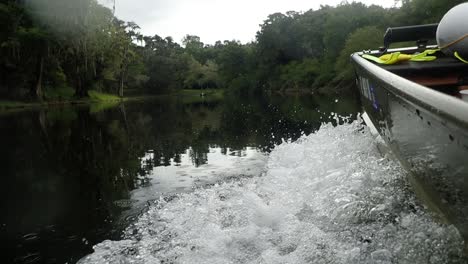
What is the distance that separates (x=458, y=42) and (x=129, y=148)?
25.5 ft

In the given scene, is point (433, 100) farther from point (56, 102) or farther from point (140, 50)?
point (140, 50)

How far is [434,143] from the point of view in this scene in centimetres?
217

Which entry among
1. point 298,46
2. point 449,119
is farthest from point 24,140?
point 298,46

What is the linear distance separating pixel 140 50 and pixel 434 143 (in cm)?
7967

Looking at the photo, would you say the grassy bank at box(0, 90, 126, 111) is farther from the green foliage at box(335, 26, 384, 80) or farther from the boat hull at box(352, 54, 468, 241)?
the boat hull at box(352, 54, 468, 241)

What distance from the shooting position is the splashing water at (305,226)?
2529 mm

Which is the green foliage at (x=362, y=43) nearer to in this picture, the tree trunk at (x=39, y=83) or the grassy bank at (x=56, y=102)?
the grassy bank at (x=56, y=102)

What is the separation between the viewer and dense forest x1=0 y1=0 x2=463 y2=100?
3609 cm

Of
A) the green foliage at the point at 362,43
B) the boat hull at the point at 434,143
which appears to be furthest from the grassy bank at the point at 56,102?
the boat hull at the point at 434,143

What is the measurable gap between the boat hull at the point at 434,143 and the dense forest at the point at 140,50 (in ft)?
104

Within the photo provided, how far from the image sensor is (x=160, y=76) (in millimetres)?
75562

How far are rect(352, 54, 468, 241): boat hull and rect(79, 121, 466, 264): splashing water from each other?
177 mm

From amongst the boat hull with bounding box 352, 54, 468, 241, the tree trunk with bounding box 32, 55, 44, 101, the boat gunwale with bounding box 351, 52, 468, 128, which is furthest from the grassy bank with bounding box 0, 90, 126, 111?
the boat gunwale with bounding box 351, 52, 468, 128

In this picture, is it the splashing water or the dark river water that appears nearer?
the splashing water
